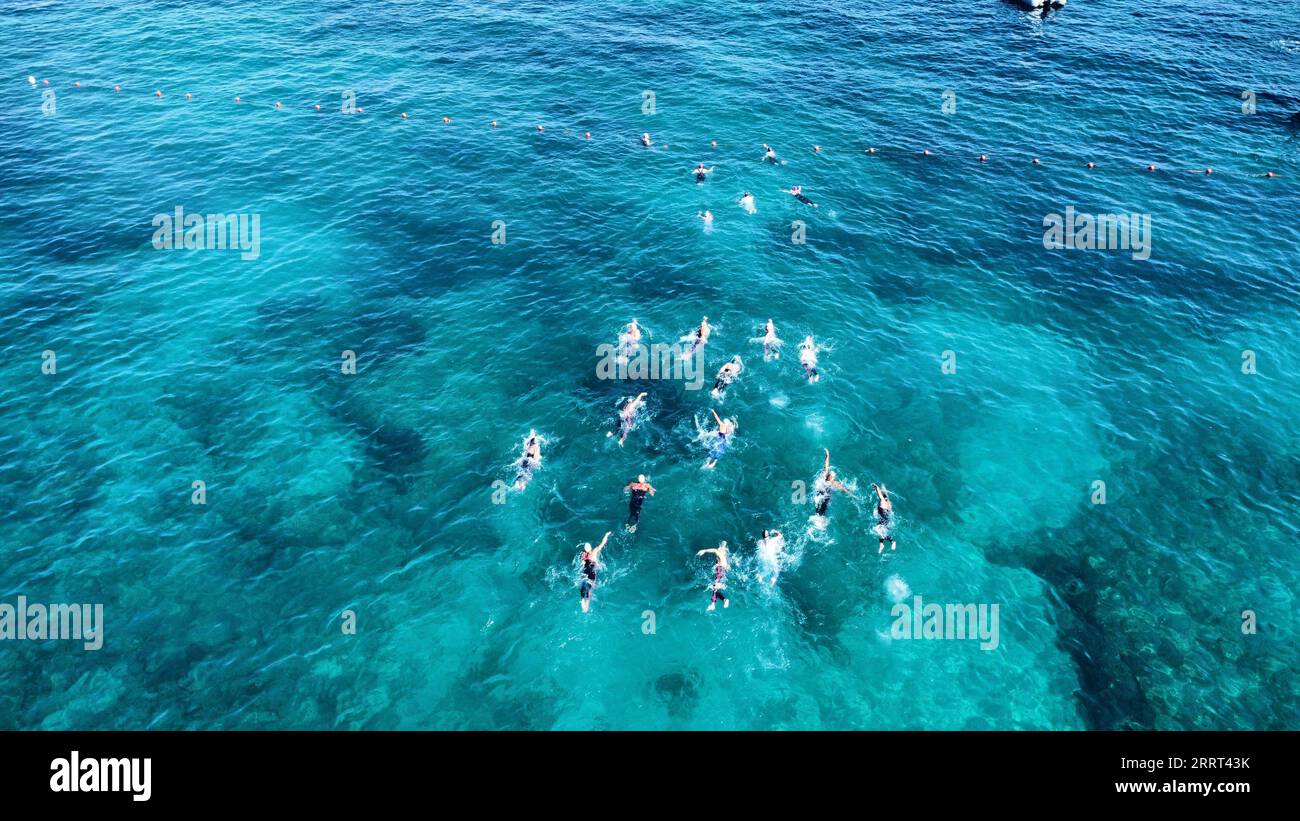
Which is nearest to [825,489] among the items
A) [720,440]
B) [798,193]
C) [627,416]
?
[720,440]

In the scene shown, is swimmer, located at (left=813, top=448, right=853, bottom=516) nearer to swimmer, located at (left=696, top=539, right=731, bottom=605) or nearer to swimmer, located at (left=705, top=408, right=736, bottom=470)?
swimmer, located at (left=705, top=408, right=736, bottom=470)

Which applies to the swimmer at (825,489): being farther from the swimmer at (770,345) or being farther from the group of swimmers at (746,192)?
the group of swimmers at (746,192)

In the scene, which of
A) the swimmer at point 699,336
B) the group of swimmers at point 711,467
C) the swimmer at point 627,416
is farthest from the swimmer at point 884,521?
the swimmer at point 699,336

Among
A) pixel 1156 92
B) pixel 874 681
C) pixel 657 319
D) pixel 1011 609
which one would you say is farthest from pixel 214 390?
pixel 1156 92

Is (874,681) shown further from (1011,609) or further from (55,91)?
(55,91)

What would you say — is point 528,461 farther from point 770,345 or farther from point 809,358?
point 809,358

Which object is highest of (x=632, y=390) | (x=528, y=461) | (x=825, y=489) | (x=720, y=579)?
(x=632, y=390)

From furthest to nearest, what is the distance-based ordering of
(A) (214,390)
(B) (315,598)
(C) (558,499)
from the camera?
(A) (214,390) → (C) (558,499) → (B) (315,598)
